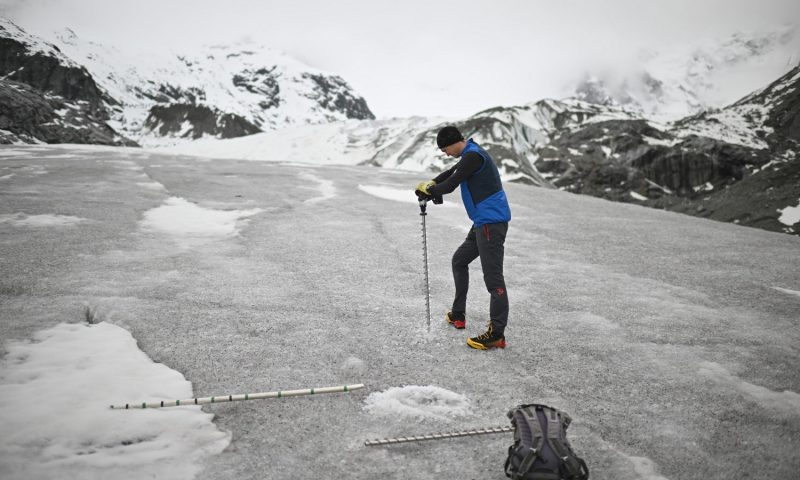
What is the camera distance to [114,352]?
5.04 m

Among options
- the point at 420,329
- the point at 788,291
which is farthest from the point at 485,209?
the point at 788,291

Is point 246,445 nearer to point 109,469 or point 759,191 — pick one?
point 109,469

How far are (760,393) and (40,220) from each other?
13.4 metres

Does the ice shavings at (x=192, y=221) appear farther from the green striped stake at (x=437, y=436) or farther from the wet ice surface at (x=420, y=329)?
the green striped stake at (x=437, y=436)

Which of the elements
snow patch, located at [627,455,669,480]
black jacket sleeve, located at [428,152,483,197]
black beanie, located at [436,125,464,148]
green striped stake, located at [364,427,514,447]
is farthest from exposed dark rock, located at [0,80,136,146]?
snow patch, located at [627,455,669,480]

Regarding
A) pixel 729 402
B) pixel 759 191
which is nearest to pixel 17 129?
pixel 729 402

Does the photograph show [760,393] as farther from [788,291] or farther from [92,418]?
[92,418]

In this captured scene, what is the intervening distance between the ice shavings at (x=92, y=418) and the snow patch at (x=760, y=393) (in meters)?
5.17

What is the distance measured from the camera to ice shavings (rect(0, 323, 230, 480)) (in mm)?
3463

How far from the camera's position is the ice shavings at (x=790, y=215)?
5033 centimetres

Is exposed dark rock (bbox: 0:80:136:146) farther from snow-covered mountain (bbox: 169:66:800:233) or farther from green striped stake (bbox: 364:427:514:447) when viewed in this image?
green striped stake (bbox: 364:427:514:447)

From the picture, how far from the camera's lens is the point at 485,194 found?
18.1 feet

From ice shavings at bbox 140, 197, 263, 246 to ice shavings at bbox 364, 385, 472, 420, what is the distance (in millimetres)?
6806

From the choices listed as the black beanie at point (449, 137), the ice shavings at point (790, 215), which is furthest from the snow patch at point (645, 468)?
the ice shavings at point (790, 215)
